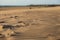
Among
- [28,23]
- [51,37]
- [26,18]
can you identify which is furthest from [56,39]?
[26,18]

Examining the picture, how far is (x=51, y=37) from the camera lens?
0.93m

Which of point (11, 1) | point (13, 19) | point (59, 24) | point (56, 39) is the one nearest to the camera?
point (56, 39)

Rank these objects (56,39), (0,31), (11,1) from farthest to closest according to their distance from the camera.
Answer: (11,1)
(0,31)
(56,39)

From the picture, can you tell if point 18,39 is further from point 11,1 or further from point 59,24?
point 11,1

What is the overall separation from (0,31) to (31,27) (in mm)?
218

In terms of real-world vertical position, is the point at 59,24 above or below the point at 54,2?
below

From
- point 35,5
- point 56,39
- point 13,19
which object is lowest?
point 56,39

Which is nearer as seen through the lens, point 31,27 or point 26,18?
point 31,27

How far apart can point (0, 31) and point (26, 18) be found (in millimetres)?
333

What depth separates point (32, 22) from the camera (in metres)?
1.20

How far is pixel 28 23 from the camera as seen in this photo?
3.85 ft

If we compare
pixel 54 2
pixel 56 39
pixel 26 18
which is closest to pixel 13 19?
pixel 26 18

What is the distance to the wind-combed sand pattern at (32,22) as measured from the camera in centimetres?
95

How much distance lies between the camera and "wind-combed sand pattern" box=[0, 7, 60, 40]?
3.12 feet
